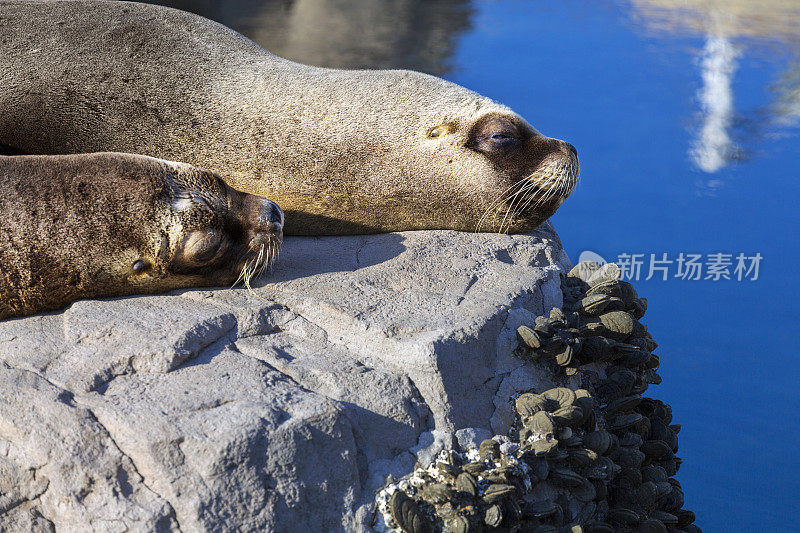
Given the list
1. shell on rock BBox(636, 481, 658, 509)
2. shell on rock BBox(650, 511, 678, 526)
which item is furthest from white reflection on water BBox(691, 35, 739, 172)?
shell on rock BBox(636, 481, 658, 509)

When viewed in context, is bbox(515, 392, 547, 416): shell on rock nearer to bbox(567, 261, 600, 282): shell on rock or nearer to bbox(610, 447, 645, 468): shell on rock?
bbox(610, 447, 645, 468): shell on rock

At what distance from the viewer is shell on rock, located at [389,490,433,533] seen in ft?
9.23

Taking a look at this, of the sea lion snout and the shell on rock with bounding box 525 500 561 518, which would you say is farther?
the sea lion snout

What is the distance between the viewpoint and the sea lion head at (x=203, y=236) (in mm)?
3650

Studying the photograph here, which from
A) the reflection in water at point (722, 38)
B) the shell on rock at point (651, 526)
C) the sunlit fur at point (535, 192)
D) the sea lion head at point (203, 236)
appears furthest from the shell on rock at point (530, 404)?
the reflection in water at point (722, 38)

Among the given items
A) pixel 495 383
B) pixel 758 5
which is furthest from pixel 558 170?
pixel 758 5

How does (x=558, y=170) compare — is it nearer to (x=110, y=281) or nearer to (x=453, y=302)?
(x=453, y=302)

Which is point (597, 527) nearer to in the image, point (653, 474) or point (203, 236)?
point (653, 474)

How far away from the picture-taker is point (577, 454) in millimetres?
3311

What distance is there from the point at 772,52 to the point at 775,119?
237 centimetres

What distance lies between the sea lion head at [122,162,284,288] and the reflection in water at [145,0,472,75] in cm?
1013

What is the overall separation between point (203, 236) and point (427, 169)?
4.76 ft

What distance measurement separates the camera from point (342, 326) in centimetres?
346

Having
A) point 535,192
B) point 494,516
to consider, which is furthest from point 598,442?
point 535,192
